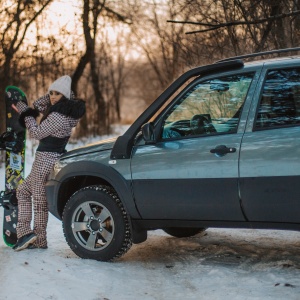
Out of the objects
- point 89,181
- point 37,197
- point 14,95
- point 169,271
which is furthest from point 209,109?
point 14,95

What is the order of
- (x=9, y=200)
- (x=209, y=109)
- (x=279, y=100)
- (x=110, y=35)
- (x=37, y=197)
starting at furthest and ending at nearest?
(x=110, y=35), (x=9, y=200), (x=37, y=197), (x=209, y=109), (x=279, y=100)

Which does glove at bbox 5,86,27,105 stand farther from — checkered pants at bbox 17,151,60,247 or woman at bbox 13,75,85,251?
checkered pants at bbox 17,151,60,247

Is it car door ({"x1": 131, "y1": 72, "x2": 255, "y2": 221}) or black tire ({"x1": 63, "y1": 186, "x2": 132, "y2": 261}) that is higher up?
car door ({"x1": 131, "y1": 72, "x2": 255, "y2": 221})

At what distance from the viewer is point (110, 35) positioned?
24.7 m

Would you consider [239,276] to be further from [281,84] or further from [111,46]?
[111,46]

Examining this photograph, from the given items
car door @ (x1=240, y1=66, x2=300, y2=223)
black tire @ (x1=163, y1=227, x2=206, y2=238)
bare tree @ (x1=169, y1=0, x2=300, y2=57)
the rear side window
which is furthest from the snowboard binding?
bare tree @ (x1=169, y1=0, x2=300, y2=57)

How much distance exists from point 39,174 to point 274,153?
9.18ft

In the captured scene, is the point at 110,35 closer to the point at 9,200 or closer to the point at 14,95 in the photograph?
the point at 14,95

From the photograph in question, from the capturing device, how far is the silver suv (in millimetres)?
5254

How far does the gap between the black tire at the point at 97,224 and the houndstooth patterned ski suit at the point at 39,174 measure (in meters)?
0.66

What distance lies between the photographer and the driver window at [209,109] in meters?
5.55

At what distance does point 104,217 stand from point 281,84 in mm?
2064

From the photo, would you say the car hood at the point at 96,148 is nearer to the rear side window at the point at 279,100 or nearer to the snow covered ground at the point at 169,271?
the snow covered ground at the point at 169,271

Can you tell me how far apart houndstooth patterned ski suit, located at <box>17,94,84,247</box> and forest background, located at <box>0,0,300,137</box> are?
2223 millimetres
